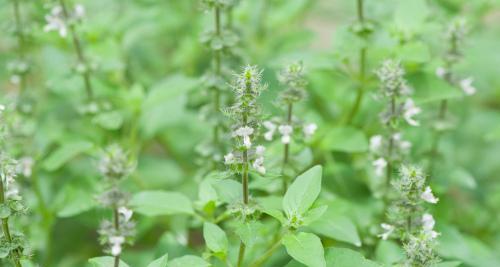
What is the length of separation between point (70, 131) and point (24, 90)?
0.54m

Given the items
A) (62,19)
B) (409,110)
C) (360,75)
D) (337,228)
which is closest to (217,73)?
(360,75)

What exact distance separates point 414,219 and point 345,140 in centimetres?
106

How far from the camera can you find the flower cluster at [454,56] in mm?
4264

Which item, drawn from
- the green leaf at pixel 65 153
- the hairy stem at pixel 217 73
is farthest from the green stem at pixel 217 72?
the green leaf at pixel 65 153

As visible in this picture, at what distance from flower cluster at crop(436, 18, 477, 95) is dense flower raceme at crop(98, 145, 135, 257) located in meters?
2.27

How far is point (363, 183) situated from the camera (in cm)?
482

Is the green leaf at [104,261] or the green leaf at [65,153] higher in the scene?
the green leaf at [65,153]

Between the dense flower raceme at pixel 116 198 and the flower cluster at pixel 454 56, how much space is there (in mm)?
2273

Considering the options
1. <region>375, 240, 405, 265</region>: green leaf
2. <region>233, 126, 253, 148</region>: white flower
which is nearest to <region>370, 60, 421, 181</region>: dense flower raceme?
<region>375, 240, 405, 265</region>: green leaf

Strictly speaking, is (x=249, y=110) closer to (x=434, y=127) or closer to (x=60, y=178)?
(x=434, y=127)

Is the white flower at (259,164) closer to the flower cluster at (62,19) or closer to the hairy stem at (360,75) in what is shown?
the hairy stem at (360,75)

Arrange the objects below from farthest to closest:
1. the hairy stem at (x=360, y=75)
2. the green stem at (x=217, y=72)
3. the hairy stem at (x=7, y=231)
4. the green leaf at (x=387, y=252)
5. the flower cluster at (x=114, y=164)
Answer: the hairy stem at (x=360, y=75) < the green stem at (x=217, y=72) < the green leaf at (x=387, y=252) < the hairy stem at (x=7, y=231) < the flower cluster at (x=114, y=164)

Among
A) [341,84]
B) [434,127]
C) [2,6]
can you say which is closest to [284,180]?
[434,127]

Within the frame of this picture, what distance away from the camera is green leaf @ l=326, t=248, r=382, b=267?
10.5 ft
